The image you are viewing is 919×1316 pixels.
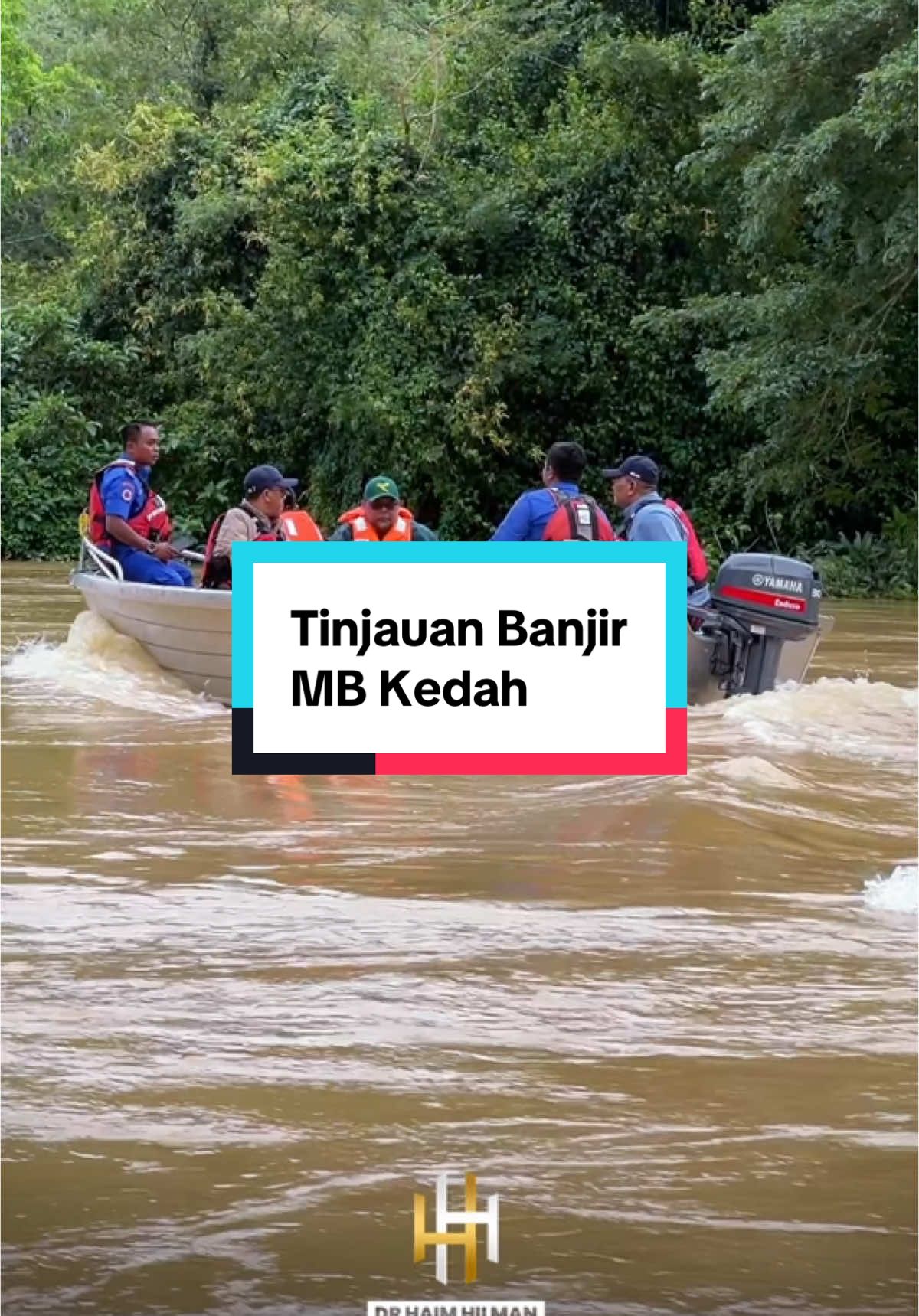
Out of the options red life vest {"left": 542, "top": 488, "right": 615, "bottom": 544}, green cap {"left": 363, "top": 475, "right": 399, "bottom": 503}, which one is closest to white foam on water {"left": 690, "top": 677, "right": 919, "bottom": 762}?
red life vest {"left": 542, "top": 488, "right": 615, "bottom": 544}

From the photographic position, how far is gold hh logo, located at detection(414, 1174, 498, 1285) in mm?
3367

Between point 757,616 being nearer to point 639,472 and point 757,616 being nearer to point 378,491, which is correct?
point 639,472

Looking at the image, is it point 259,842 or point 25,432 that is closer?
point 259,842

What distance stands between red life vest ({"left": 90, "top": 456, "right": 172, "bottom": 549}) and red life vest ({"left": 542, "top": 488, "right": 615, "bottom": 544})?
10.1ft

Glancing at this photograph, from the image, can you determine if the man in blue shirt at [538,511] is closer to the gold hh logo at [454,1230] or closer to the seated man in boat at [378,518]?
the seated man in boat at [378,518]

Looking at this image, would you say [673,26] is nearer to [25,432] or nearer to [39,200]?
[25,432]

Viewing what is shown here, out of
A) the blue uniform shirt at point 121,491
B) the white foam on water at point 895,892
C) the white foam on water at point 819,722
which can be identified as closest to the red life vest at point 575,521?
the white foam on water at point 819,722

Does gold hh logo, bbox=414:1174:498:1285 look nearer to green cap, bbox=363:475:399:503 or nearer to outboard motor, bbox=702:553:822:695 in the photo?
outboard motor, bbox=702:553:822:695

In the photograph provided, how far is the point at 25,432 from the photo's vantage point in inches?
1064

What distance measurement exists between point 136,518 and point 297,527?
1833 mm

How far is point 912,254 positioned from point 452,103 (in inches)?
319

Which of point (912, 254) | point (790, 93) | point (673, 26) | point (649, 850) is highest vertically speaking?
point (673, 26)

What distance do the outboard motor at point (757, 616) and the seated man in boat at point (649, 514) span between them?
0.71ft

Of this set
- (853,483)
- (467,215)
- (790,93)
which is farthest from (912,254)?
(467,215)
